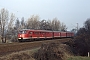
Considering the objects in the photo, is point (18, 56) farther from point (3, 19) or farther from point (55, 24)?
point (55, 24)

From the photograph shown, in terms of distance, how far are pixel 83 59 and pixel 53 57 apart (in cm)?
565

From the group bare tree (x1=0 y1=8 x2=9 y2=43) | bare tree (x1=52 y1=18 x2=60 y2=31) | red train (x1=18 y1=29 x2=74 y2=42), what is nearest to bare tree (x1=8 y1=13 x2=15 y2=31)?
bare tree (x1=0 y1=8 x2=9 y2=43)

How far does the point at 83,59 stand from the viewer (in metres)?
28.3

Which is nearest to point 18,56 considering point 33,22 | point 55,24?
point 33,22

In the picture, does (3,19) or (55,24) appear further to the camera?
(55,24)

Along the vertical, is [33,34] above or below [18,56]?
above

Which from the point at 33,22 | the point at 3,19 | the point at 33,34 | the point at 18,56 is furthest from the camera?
the point at 33,22

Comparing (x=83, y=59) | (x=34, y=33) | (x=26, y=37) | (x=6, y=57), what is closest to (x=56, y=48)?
(x=83, y=59)

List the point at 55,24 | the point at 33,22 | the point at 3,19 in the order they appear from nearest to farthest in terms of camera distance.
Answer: the point at 3,19 → the point at 33,22 → the point at 55,24

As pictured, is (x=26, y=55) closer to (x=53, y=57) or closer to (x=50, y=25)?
(x=53, y=57)

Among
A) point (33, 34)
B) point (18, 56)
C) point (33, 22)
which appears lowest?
point (18, 56)

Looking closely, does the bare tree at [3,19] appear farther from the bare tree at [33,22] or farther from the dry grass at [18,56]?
the dry grass at [18,56]

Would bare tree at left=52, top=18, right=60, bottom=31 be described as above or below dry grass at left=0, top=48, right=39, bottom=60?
above

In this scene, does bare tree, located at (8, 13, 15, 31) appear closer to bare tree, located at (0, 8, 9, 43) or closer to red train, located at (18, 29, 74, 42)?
bare tree, located at (0, 8, 9, 43)
